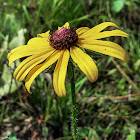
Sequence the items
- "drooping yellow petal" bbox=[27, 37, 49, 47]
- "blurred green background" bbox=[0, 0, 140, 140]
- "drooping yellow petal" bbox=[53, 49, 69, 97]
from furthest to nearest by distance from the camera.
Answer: "blurred green background" bbox=[0, 0, 140, 140] → "drooping yellow petal" bbox=[27, 37, 49, 47] → "drooping yellow petal" bbox=[53, 49, 69, 97]

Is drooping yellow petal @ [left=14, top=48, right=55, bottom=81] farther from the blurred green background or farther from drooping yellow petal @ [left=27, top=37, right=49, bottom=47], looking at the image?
the blurred green background

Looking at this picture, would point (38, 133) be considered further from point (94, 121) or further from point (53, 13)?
point (53, 13)

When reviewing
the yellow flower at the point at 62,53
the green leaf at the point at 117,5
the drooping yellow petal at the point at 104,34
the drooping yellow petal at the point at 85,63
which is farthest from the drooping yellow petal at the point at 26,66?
the green leaf at the point at 117,5

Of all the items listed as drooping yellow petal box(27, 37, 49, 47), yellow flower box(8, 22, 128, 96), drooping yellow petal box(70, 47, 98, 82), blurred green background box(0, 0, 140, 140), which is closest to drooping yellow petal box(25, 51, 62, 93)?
yellow flower box(8, 22, 128, 96)

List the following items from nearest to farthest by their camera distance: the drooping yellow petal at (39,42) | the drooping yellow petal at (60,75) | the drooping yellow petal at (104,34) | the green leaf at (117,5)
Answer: the drooping yellow petal at (60,75)
the drooping yellow petal at (104,34)
the drooping yellow petal at (39,42)
the green leaf at (117,5)

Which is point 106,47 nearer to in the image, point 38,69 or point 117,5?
point 38,69

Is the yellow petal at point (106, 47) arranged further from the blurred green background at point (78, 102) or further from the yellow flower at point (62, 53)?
the blurred green background at point (78, 102)

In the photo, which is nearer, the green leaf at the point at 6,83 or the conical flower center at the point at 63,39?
the conical flower center at the point at 63,39
